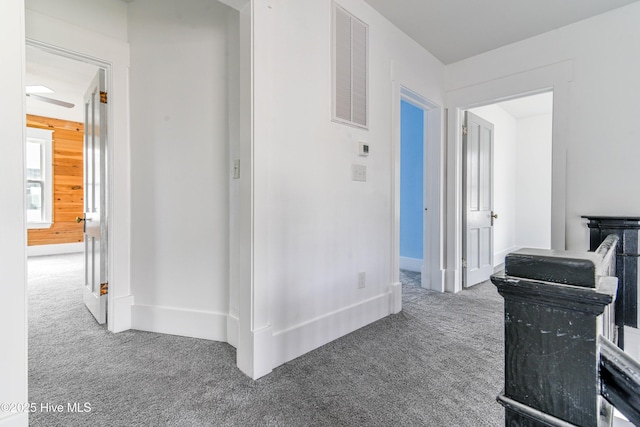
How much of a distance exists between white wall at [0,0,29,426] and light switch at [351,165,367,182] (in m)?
1.92

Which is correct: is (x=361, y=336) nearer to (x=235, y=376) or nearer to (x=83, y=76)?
(x=235, y=376)

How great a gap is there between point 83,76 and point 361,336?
14.8ft

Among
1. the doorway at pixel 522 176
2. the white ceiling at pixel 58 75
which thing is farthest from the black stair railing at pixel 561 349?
the doorway at pixel 522 176

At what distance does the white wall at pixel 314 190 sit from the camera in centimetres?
188

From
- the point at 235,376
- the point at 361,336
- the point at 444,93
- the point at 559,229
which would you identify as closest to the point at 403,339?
the point at 361,336

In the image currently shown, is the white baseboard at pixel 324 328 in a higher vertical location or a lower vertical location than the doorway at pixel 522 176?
lower

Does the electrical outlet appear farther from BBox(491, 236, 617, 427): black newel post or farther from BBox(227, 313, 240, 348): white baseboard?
BBox(491, 236, 617, 427): black newel post

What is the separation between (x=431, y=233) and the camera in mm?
3656

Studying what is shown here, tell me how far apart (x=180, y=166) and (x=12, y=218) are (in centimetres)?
124

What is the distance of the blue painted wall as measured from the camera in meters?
4.61

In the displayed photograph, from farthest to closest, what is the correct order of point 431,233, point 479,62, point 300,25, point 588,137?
point 431,233 < point 479,62 < point 588,137 < point 300,25

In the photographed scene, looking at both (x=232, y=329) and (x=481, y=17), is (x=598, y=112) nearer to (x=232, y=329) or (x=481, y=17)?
(x=481, y=17)

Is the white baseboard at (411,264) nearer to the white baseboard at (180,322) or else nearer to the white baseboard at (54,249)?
the white baseboard at (180,322)

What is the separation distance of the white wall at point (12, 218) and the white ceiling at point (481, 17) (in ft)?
8.02
